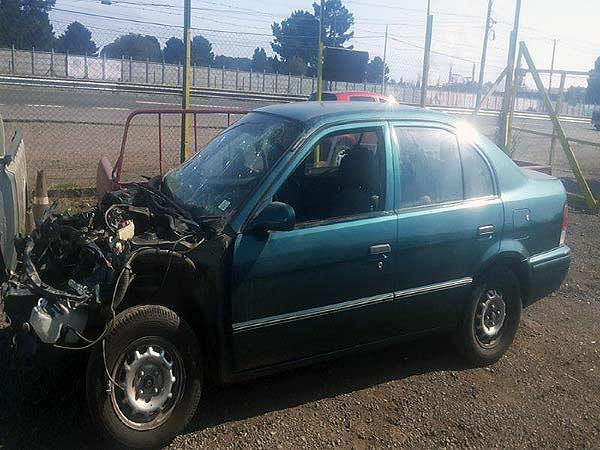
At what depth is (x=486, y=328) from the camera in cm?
432

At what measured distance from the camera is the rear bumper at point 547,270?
14.5 ft

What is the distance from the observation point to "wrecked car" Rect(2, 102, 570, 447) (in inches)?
120

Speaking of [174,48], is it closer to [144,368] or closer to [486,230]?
[486,230]

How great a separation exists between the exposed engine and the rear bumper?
8.59 ft

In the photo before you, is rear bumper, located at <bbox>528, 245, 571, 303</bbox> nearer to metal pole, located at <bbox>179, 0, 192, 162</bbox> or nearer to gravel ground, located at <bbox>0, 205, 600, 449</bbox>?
gravel ground, located at <bbox>0, 205, 600, 449</bbox>

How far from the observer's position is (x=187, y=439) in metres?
3.26

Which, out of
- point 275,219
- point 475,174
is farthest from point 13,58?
point 275,219

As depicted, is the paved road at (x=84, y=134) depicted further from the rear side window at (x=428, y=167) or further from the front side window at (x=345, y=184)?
the rear side window at (x=428, y=167)

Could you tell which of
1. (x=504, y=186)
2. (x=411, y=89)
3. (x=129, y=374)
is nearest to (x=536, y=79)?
(x=504, y=186)

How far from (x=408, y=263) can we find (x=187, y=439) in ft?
5.62

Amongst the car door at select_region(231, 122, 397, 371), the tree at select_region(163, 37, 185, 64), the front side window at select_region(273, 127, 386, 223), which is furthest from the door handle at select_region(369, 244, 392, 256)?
the tree at select_region(163, 37, 185, 64)

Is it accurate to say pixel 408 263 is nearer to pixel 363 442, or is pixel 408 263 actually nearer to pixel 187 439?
pixel 363 442

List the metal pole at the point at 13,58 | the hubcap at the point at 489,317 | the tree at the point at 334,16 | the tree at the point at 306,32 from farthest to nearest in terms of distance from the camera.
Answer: the metal pole at the point at 13,58, the tree at the point at 306,32, the tree at the point at 334,16, the hubcap at the point at 489,317

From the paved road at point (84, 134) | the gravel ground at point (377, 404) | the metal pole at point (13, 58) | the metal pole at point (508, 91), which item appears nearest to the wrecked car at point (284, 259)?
the gravel ground at point (377, 404)
